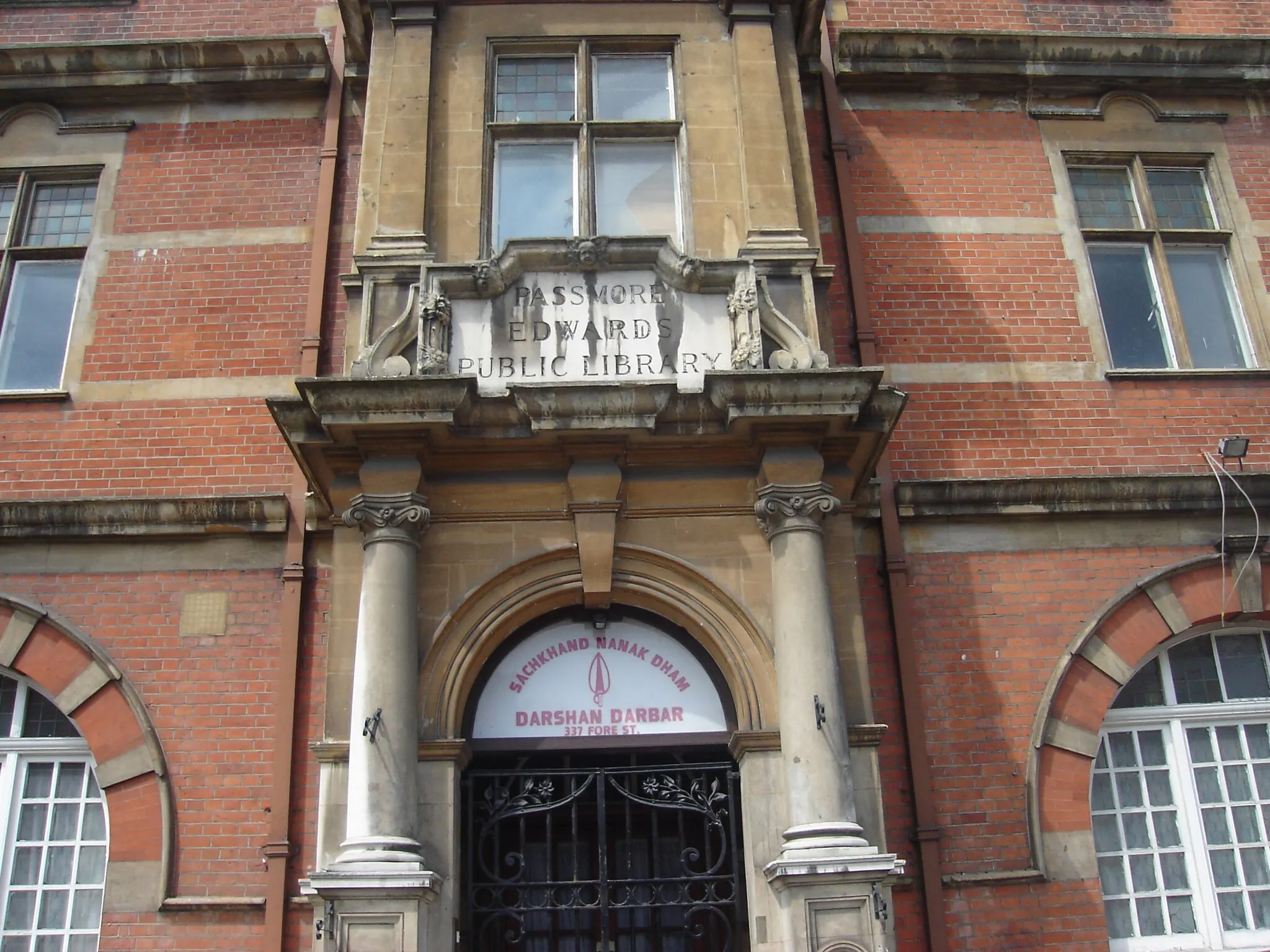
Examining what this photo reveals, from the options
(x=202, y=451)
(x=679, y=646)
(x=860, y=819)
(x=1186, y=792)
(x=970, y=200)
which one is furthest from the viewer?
(x=970, y=200)

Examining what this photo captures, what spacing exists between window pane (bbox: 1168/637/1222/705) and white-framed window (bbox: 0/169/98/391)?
8707 mm

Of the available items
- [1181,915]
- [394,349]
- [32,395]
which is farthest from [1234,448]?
[32,395]

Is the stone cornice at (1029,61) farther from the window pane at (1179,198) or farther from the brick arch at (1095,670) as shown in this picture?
the brick arch at (1095,670)

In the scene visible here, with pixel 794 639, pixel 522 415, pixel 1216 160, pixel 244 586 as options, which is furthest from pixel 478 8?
pixel 1216 160

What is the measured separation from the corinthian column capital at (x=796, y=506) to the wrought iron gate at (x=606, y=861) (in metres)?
1.56

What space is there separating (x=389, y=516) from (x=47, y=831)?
3.36 m

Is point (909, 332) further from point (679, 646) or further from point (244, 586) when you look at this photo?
point (244, 586)

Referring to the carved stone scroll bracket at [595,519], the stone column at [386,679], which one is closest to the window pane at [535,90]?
the carved stone scroll bracket at [595,519]

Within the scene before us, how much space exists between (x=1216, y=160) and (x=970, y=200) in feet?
7.46

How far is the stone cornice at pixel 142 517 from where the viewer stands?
8352 mm

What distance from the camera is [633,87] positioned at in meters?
9.27

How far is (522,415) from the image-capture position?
24.3 ft

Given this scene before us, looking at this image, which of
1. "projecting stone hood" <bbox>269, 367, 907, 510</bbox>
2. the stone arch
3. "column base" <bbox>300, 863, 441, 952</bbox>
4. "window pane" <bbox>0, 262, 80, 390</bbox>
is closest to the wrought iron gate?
the stone arch

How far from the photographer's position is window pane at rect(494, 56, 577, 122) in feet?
30.1
